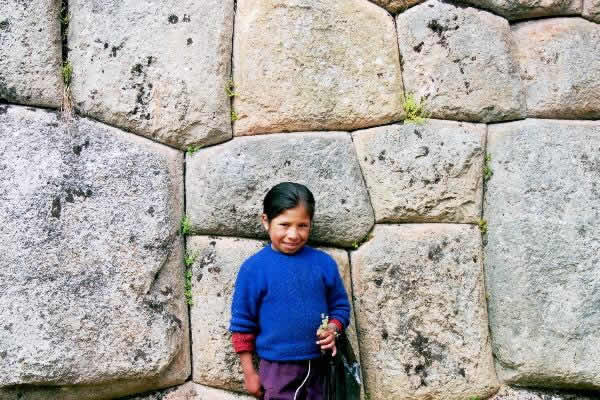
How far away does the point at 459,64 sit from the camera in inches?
106

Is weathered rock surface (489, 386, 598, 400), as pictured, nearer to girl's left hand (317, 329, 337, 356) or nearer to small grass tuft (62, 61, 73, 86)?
girl's left hand (317, 329, 337, 356)

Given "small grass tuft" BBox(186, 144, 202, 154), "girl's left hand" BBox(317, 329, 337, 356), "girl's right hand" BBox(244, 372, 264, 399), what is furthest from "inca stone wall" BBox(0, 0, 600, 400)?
"girl's left hand" BBox(317, 329, 337, 356)

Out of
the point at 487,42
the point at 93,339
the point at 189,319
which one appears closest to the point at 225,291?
the point at 189,319

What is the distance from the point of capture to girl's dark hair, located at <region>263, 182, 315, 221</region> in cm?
237

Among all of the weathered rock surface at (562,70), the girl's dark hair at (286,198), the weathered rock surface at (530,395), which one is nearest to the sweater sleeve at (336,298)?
the girl's dark hair at (286,198)

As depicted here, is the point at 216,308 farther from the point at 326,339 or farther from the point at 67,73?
the point at 67,73

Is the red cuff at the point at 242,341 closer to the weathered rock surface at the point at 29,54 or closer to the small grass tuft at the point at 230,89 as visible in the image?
the small grass tuft at the point at 230,89

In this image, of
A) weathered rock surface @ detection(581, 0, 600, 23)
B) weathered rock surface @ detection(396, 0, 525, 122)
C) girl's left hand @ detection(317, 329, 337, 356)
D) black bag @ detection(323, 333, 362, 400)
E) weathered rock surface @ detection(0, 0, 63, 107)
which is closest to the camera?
girl's left hand @ detection(317, 329, 337, 356)

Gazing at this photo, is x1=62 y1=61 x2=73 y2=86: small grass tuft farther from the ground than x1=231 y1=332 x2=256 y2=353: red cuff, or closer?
farther from the ground

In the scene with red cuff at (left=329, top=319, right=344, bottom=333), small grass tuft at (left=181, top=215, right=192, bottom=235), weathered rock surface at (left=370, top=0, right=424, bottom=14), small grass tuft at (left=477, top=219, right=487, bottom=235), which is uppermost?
weathered rock surface at (left=370, top=0, right=424, bottom=14)

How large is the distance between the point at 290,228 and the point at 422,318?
67 cm

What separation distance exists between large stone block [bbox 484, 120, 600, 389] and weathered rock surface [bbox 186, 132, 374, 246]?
0.58 meters

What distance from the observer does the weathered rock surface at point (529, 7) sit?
9.06 feet

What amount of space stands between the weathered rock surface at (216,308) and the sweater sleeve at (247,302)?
0.17 metres
